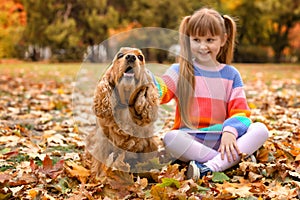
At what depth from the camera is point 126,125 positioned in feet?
9.26

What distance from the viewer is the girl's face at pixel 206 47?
3.38 meters

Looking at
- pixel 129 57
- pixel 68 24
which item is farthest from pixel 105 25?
pixel 129 57

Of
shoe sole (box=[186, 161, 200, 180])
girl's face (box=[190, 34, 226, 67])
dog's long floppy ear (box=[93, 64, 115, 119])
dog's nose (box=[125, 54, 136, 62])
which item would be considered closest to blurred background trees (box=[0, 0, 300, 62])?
girl's face (box=[190, 34, 226, 67])

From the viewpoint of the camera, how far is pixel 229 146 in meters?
3.12

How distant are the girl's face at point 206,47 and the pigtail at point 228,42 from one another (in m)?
0.14

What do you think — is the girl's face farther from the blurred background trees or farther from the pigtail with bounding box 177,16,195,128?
the blurred background trees

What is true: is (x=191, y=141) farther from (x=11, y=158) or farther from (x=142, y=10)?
(x=142, y=10)

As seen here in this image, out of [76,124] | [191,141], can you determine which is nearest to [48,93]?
[76,124]

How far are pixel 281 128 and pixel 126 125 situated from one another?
2.36m

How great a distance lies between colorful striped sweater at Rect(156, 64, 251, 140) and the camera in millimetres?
3307

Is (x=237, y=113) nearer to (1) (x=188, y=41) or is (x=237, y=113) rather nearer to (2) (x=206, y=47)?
(2) (x=206, y=47)

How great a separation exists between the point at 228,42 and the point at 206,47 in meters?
0.34

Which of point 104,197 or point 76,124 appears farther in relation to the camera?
point 76,124

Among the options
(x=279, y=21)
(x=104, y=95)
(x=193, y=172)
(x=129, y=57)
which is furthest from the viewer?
(x=279, y=21)
